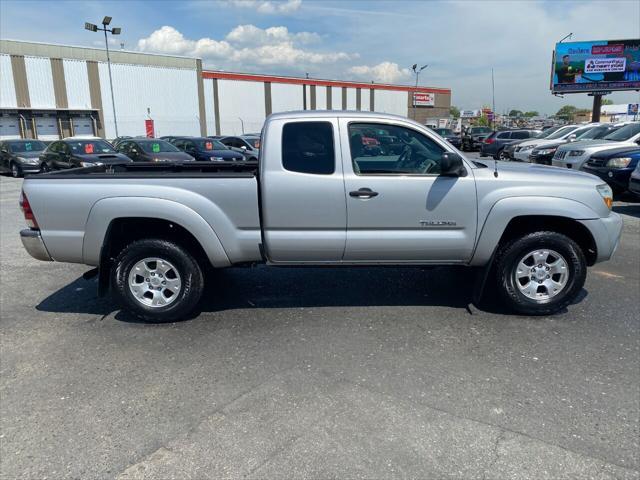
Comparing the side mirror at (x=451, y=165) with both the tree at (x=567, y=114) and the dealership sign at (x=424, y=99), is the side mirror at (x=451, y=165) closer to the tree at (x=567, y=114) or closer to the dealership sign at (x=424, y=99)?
the dealership sign at (x=424, y=99)

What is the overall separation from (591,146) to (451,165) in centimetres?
1076

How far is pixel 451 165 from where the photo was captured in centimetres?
438

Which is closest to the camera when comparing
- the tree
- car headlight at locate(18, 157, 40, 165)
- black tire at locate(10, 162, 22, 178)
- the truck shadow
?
the truck shadow

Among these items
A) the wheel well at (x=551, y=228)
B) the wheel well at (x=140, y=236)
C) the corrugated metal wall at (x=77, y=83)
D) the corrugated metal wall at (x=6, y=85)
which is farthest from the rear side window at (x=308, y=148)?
the corrugated metal wall at (x=77, y=83)

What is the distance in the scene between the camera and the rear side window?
14.8 ft


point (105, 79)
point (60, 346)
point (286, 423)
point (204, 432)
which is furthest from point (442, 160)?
point (105, 79)

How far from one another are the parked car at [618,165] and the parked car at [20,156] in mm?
19262

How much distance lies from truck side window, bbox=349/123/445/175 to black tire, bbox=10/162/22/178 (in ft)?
66.1

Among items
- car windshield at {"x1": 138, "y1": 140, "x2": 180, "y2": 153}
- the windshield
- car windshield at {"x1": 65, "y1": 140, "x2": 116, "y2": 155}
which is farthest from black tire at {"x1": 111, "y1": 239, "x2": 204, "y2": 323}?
the windshield

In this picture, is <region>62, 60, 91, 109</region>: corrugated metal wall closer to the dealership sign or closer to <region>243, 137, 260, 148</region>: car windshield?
<region>243, 137, 260, 148</region>: car windshield

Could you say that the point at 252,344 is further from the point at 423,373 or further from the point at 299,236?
the point at 423,373

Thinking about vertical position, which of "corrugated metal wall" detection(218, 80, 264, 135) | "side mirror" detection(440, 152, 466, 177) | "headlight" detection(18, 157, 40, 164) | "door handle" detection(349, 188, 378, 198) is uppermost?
"corrugated metal wall" detection(218, 80, 264, 135)

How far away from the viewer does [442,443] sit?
9.61ft

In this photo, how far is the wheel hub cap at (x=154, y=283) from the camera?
4.68m
